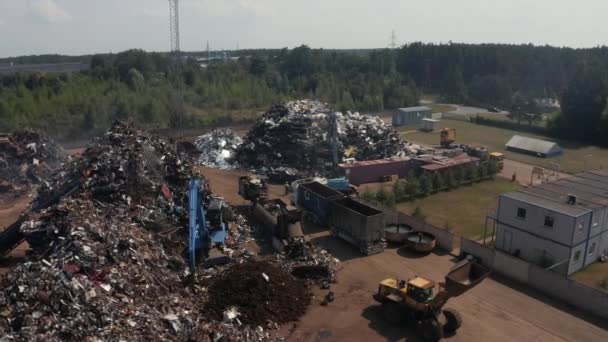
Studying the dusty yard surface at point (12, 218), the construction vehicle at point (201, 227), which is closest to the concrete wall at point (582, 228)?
the construction vehicle at point (201, 227)

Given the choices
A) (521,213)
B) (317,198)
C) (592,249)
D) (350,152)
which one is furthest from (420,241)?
(350,152)

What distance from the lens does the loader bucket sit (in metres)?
14.6

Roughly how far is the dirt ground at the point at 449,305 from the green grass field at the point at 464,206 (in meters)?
4.96

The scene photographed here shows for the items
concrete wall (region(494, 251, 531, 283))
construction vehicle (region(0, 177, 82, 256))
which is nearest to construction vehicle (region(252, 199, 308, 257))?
concrete wall (region(494, 251, 531, 283))

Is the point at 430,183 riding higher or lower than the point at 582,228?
lower

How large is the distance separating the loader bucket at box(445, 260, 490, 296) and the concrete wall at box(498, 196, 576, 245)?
6.03 meters

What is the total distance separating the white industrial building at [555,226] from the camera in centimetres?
1962

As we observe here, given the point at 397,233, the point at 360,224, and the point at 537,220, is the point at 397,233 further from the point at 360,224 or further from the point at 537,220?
the point at 537,220

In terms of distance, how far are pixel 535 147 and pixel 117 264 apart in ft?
129

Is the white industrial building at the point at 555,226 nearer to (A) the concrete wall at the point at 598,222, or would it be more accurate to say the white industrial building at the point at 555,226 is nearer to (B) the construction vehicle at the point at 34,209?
(A) the concrete wall at the point at 598,222

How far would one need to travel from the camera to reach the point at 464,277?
51.9 ft

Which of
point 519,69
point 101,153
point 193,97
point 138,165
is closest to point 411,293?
point 138,165

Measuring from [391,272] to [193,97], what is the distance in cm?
5365

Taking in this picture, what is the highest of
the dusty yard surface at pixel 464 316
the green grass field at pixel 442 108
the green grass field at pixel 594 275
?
the green grass field at pixel 442 108
